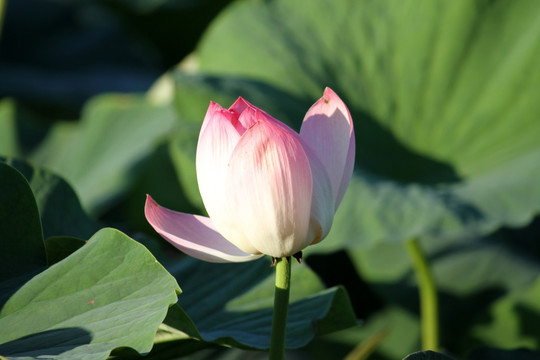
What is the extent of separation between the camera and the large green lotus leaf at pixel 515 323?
1109 mm

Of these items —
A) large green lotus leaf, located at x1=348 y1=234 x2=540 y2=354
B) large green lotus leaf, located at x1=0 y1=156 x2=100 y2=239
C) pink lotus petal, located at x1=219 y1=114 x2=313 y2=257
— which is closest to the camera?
pink lotus petal, located at x1=219 y1=114 x2=313 y2=257

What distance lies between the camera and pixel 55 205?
0.75 meters

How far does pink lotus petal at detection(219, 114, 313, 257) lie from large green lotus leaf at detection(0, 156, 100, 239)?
12.9 inches

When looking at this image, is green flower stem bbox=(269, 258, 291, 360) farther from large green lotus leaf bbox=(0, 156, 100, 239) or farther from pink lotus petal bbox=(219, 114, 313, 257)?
large green lotus leaf bbox=(0, 156, 100, 239)

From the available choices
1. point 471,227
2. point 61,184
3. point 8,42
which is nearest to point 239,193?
point 61,184

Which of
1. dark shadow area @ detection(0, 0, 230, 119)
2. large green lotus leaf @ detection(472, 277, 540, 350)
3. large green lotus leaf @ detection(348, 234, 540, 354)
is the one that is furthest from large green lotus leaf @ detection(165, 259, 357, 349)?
dark shadow area @ detection(0, 0, 230, 119)

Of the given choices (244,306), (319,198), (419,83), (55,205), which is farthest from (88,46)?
(319,198)

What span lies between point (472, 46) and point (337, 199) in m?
0.77

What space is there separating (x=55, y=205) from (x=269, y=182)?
36 cm

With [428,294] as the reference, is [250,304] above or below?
below

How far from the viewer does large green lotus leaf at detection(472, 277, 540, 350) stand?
43.7 inches

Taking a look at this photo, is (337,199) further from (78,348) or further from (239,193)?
(78,348)

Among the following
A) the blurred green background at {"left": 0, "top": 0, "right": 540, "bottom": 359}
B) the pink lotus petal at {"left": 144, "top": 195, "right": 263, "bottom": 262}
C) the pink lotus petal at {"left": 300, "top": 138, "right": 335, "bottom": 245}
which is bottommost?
the pink lotus petal at {"left": 144, "top": 195, "right": 263, "bottom": 262}

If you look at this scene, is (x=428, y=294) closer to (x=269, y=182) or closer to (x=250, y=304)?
(x=250, y=304)
